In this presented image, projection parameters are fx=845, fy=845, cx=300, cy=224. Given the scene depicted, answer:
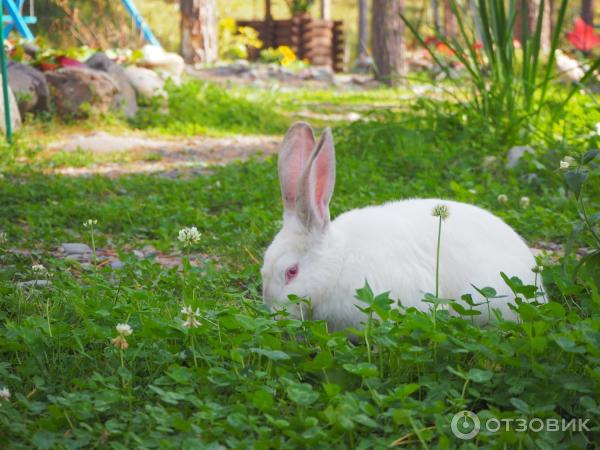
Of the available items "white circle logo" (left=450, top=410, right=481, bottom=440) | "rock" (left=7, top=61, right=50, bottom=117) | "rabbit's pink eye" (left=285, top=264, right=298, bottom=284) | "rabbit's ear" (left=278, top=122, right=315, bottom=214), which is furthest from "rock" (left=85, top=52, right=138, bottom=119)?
"white circle logo" (left=450, top=410, right=481, bottom=440)

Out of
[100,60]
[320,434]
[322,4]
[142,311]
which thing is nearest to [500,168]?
[142,311]

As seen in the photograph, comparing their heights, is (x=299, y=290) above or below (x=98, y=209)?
above

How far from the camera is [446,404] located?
7.72 feet

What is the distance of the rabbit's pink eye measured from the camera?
3.01m

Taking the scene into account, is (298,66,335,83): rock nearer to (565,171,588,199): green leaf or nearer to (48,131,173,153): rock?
(48,131,173,153): rock

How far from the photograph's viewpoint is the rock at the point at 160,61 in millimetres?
12666

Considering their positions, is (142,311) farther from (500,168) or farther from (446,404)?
(500,168)

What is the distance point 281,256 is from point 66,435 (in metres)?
1.09

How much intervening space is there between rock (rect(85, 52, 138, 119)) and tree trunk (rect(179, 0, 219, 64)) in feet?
22.1

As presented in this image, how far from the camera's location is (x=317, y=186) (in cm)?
316

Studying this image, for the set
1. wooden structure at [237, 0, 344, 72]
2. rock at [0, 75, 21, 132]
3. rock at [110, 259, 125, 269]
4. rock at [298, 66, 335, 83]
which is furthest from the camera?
wooden structure at [237, 0, 344, 72]

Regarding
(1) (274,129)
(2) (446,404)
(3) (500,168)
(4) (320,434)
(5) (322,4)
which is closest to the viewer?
(4) (320,434)

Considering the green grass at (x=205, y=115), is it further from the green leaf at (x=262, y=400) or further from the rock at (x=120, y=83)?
the green leaf at (x=262, y=400)

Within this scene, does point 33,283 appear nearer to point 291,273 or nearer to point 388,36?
point 291,273
